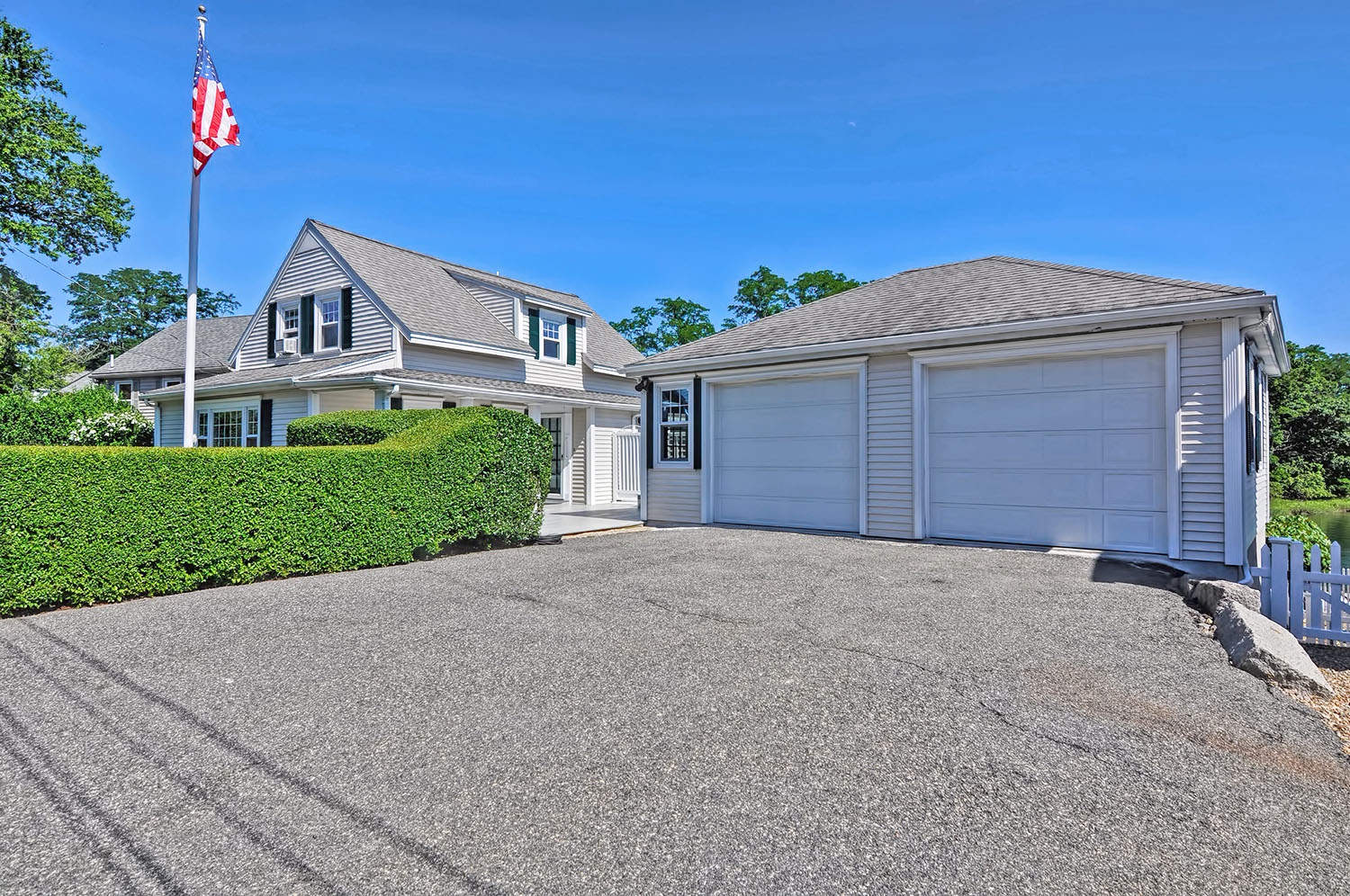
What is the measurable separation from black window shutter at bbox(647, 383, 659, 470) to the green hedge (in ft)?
9.71

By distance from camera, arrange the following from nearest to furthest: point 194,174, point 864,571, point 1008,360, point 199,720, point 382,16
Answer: point 199,720
point 864,571
point 1008,360
point 194,174
point 382,16

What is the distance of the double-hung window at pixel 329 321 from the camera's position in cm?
1608

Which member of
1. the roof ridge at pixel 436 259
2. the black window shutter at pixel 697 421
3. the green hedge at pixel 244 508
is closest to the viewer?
the green hedge at pixel 244 508

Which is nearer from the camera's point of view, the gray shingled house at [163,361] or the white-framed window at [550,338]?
the white-framed window at [550,338]

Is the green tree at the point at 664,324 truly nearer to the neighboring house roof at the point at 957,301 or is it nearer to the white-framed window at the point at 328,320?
the white-framed window at the point at 328,320

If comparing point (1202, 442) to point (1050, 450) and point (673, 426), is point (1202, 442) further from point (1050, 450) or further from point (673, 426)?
point (673, 426)

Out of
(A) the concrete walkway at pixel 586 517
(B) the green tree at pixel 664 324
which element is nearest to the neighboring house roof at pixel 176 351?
(A) the concrete walkway at pixel 586 517

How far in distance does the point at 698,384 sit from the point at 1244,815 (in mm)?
9743

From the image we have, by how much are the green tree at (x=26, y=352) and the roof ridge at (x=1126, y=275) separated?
23639 millimetres

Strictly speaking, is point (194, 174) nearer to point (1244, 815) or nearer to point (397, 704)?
point (397, 704)

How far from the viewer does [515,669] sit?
13.7ft

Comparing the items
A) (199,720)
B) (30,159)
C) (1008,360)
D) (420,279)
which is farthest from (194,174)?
(30,159)

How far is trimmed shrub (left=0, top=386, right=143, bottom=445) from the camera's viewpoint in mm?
18531

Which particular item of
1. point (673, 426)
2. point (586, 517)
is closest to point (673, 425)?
point (673, 426)
